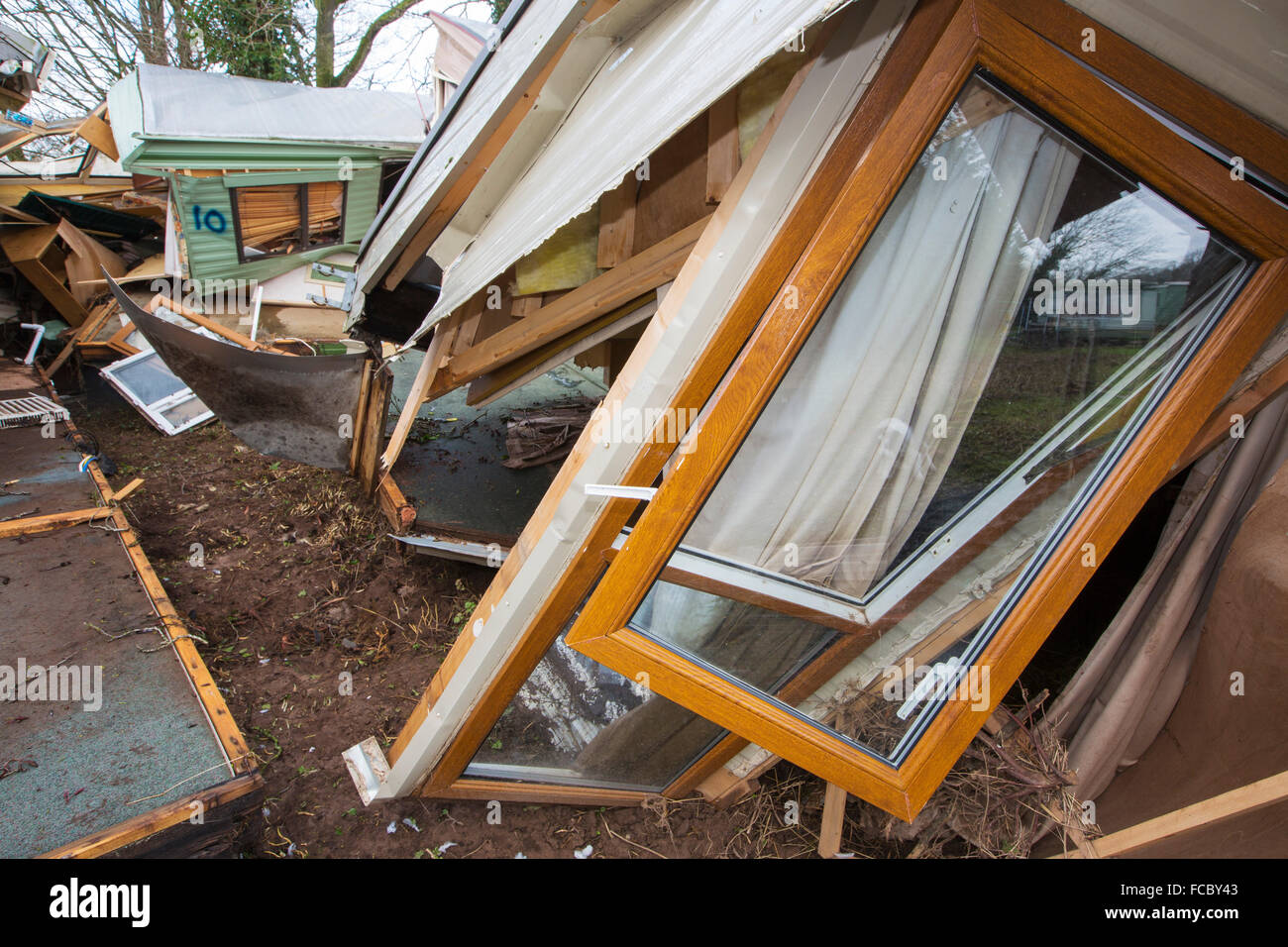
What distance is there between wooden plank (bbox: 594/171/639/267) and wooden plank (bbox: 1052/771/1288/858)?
289 cm

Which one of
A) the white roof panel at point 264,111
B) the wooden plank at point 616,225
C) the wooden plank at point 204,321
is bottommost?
the wooden plank at point 204,321

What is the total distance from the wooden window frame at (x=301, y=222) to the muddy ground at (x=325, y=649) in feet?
5.77

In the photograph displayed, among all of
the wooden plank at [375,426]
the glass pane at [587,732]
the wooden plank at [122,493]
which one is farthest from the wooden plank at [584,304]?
the wooden plank at [122,493]

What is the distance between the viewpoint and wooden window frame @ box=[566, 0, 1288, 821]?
1.35 m

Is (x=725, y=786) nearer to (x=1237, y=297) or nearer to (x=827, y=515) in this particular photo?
(x=827, y=515)

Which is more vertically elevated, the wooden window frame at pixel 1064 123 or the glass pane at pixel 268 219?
the glass pane at pixel 268 219

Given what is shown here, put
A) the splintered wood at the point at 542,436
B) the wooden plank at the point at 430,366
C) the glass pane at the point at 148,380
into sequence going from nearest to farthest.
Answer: the wooden plank at the point at 430,366 → the splintered wood at the point at 542,436 → the glass pane at the point at 148,380

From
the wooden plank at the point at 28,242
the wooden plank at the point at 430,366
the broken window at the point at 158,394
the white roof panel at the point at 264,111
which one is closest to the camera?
the wooden plank at the point at 430,366

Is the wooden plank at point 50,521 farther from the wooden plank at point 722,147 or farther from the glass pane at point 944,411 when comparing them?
the wooden plank at point 722,147

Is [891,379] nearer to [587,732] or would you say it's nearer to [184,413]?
[587,732]

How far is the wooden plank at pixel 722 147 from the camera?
92.3 inches

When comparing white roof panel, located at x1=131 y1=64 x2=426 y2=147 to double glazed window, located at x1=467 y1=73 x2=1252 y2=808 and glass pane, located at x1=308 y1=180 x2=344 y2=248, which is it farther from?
double glazed window, located at x1=467 y1=73 x2=1252 y2=808

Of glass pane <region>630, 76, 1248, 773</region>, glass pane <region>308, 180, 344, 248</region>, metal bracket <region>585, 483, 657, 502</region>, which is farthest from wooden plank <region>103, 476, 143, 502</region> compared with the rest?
glass pane <region>630, 76, 1248, 773</region>

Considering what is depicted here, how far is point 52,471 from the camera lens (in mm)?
4336
